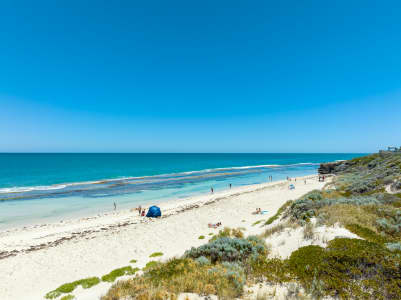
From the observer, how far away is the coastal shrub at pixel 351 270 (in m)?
4.26

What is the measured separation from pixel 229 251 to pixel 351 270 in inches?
132

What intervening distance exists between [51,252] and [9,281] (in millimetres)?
3384

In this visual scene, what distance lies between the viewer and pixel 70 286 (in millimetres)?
8484

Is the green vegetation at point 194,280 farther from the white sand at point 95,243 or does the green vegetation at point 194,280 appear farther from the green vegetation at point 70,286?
the green vegetation at point 70,286

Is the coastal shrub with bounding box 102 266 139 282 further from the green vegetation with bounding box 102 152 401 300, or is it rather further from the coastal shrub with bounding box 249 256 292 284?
the coastal shrub with bounding box 249 256 292 284

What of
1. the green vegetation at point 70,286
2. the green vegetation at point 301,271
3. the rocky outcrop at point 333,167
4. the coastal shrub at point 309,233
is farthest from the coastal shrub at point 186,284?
the rocky outcrop at point 333,167

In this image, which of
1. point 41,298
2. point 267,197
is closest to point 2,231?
point 41,298

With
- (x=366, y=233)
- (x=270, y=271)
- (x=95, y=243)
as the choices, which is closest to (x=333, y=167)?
(x=366, y=233)

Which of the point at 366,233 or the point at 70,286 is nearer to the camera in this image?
the point at 366,233

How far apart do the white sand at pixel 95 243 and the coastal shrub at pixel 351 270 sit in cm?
166

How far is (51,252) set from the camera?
13375mm

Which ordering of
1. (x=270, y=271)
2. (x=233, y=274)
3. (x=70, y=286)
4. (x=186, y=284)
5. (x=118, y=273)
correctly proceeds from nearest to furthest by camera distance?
1. (x=186, y=284)
2. (x=233, y=274)
3. (x=270, y=271)
4. (x=70, y=286)
5. (x=118, y=273)

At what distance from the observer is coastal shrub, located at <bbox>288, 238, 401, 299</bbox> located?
14.0 ft

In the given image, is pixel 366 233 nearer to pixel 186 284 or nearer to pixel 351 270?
pixel 351 270
